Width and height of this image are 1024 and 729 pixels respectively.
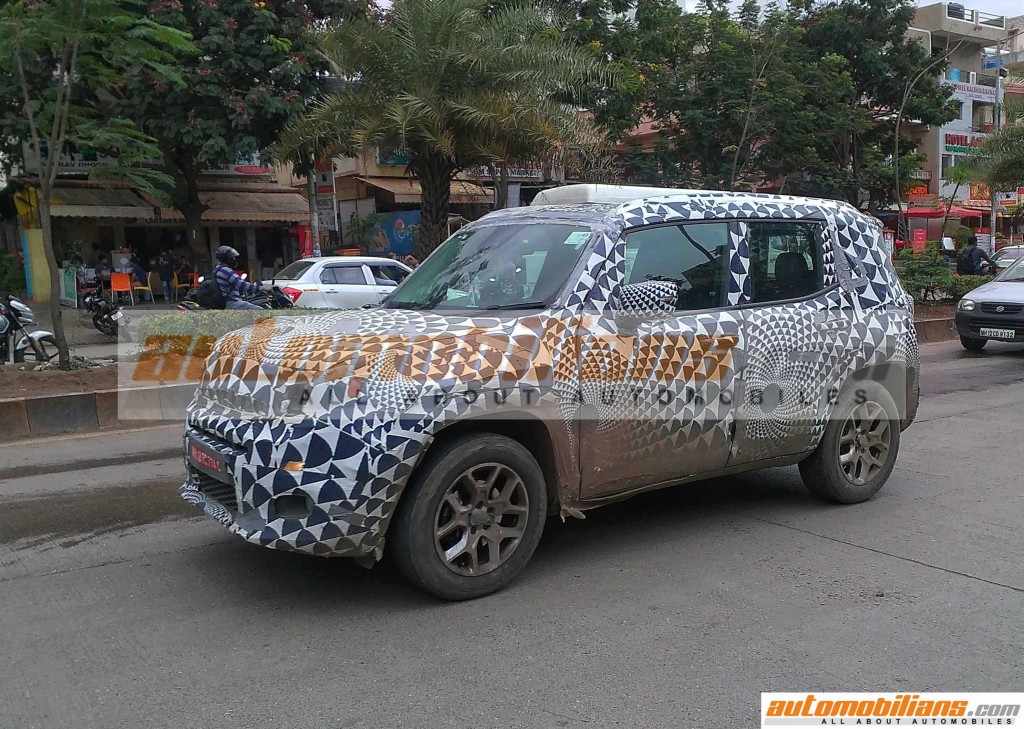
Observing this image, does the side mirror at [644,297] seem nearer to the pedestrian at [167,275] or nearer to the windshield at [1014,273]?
the windshield at [1014,273]

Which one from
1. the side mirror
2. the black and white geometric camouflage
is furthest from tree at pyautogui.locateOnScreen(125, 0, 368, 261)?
the side mirror

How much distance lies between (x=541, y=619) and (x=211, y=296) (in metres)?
8.70

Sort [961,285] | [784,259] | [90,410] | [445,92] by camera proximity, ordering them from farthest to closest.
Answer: [961,285]
[445,92]
[90,410]
[784,259]

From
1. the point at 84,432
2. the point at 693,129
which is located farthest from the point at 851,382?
the point at 693,129

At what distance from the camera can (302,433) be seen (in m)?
3.86

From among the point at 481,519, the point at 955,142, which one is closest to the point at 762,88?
the point at 481,519

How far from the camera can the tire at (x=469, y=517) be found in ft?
13.2

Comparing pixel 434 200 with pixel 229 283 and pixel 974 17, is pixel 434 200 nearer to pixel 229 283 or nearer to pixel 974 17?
pixel 229 283

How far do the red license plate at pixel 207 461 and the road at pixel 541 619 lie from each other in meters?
0.64

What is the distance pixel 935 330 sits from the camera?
16.9 m

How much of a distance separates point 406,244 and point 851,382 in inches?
944

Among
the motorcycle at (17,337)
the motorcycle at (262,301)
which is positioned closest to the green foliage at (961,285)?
the motorcycle at (262,301)

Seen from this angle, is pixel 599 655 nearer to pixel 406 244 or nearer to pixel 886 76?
pixel 406 244

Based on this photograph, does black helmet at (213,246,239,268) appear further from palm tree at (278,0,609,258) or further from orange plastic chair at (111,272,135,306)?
orange plastic chair at (111,272,135,306)
